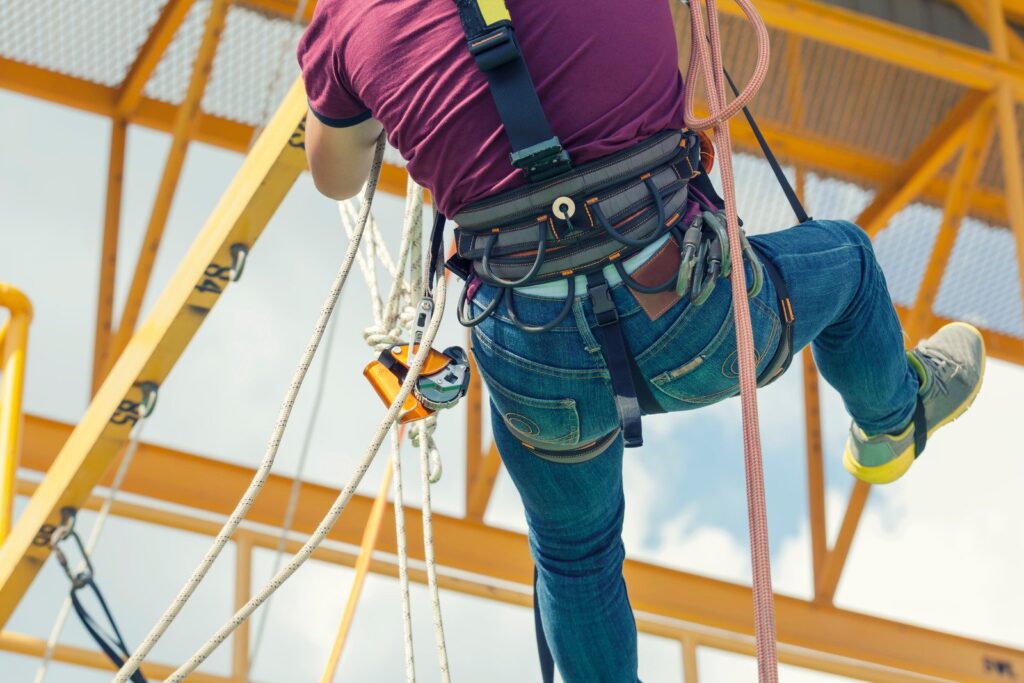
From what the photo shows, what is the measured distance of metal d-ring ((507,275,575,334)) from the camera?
246 centimetres

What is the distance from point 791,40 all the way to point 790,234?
6.34m

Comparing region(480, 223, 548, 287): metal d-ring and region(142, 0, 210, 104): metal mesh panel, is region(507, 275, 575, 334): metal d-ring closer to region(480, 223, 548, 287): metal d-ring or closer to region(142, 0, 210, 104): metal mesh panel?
region(480, 223, 548, 287): metal d-ring

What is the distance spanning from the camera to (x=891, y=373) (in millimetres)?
3051

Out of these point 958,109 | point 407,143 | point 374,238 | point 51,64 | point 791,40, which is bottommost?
point 407,143

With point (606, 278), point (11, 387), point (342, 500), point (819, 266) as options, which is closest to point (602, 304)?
point (606, 278)

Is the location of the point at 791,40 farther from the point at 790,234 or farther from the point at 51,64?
the point at 790,234

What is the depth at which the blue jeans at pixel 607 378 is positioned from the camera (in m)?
2.51

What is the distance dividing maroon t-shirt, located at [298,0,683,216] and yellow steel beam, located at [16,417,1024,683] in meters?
4.74

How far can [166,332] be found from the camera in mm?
4117

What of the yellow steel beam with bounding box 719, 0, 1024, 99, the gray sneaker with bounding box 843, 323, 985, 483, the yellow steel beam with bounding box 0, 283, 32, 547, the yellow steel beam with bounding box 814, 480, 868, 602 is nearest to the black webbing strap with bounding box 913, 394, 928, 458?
the gray sneaker with bounding box 843, 323, 985, 483

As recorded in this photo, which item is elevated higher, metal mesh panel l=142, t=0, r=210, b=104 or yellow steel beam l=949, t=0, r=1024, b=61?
yellow steel beam l=949, t=0, r=1024, b=61

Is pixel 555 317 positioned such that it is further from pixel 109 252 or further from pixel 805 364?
pixel 805 364

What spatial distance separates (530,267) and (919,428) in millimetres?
1245

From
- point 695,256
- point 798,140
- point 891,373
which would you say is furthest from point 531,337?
point 798,140
